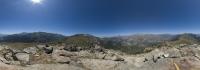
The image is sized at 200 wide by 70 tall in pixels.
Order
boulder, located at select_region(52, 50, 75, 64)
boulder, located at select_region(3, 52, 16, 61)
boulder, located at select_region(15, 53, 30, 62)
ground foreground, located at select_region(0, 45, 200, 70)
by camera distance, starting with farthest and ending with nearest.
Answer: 1. boulder, located at select_region(52, 50, 75, 64)
2. boulder, located at select_region(15, 53, 30, 62)
3. boulder, located at select_region(3, 52, 16, 61)
4. ground foreground, located at select_region(0, 45, 200, 70)

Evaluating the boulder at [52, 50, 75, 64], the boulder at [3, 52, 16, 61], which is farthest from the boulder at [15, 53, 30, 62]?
the boulder at [52, 50, 75, 64]

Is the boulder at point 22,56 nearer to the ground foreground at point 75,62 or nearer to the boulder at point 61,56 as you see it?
the ground foreground at point 75,62

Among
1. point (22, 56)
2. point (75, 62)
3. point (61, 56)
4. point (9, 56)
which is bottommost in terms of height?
point (75, 62)

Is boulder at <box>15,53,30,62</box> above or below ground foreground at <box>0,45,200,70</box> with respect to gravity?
above

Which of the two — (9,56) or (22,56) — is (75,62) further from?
(9,56)

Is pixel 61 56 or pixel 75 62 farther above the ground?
pixel 61 56

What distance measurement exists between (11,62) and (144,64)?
2166 inches

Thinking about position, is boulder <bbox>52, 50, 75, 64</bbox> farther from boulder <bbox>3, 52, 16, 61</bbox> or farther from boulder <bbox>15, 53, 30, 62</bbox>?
boulder <bbox>3, 52, 16, 61</bbox>

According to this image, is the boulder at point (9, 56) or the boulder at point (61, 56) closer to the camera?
the boulder at point (9, 56)

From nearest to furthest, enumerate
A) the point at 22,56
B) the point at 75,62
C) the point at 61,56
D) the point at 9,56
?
the point at 9,56, the point at 22,56, the point at 75,62, the point at 61,56

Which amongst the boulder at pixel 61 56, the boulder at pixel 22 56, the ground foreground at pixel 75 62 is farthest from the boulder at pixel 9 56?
the boulder at pixel 61 56

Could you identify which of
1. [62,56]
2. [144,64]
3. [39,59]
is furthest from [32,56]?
[144,64]

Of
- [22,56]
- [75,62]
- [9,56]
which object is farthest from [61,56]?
[9,56]

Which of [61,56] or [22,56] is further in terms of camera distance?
[61,56]
